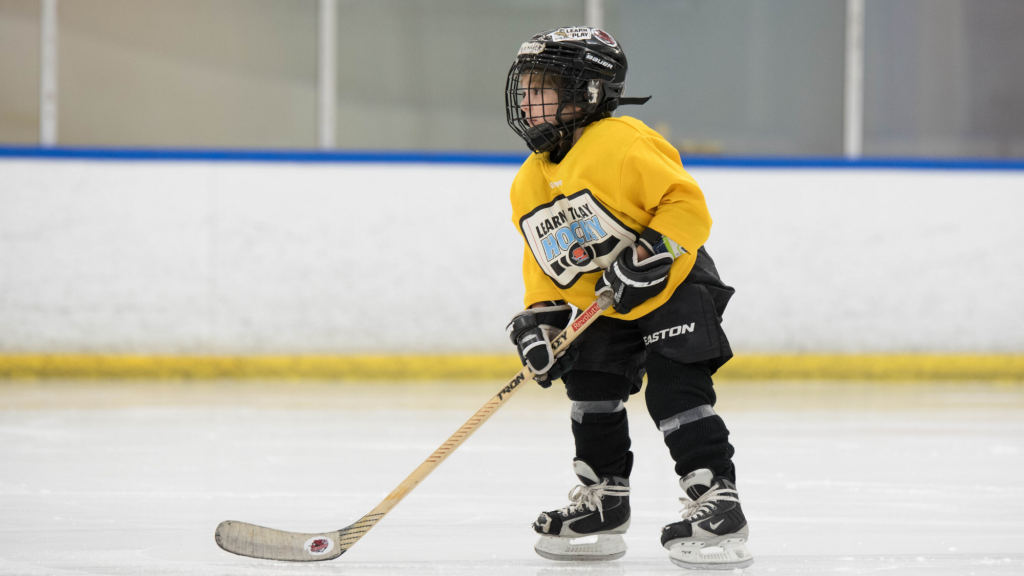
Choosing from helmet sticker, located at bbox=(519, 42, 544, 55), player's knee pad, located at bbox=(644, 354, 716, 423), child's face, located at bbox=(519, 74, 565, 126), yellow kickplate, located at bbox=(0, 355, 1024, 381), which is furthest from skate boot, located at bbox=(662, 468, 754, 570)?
yellow kickplate, located at bbox=(0, 355, 1024, 381)

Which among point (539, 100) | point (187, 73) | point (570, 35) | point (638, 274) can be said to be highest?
point (187, 73)

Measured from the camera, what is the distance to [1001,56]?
503 cm

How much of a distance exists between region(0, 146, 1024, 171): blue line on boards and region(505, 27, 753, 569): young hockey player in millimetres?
2767

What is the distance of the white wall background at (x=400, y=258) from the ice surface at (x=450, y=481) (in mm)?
668

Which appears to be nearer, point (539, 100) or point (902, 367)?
point (539, 100)

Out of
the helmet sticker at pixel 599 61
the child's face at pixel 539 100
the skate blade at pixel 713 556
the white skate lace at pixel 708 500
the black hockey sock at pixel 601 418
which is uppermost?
the helmet sticker at pixel 599 61

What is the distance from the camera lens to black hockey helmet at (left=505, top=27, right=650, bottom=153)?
1700 millimetres

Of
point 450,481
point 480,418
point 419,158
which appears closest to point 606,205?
point 480,418

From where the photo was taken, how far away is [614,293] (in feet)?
5.49

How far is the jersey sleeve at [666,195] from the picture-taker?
5.42ft

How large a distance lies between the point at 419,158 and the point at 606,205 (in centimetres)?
297

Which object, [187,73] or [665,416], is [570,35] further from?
[187,73]

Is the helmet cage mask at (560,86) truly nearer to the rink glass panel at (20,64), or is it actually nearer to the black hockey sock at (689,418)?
the black hockey sock at (689,418)

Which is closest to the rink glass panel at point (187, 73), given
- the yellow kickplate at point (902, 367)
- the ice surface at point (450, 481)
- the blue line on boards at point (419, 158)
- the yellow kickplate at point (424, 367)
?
the blue line on boards at point (419, 158)
